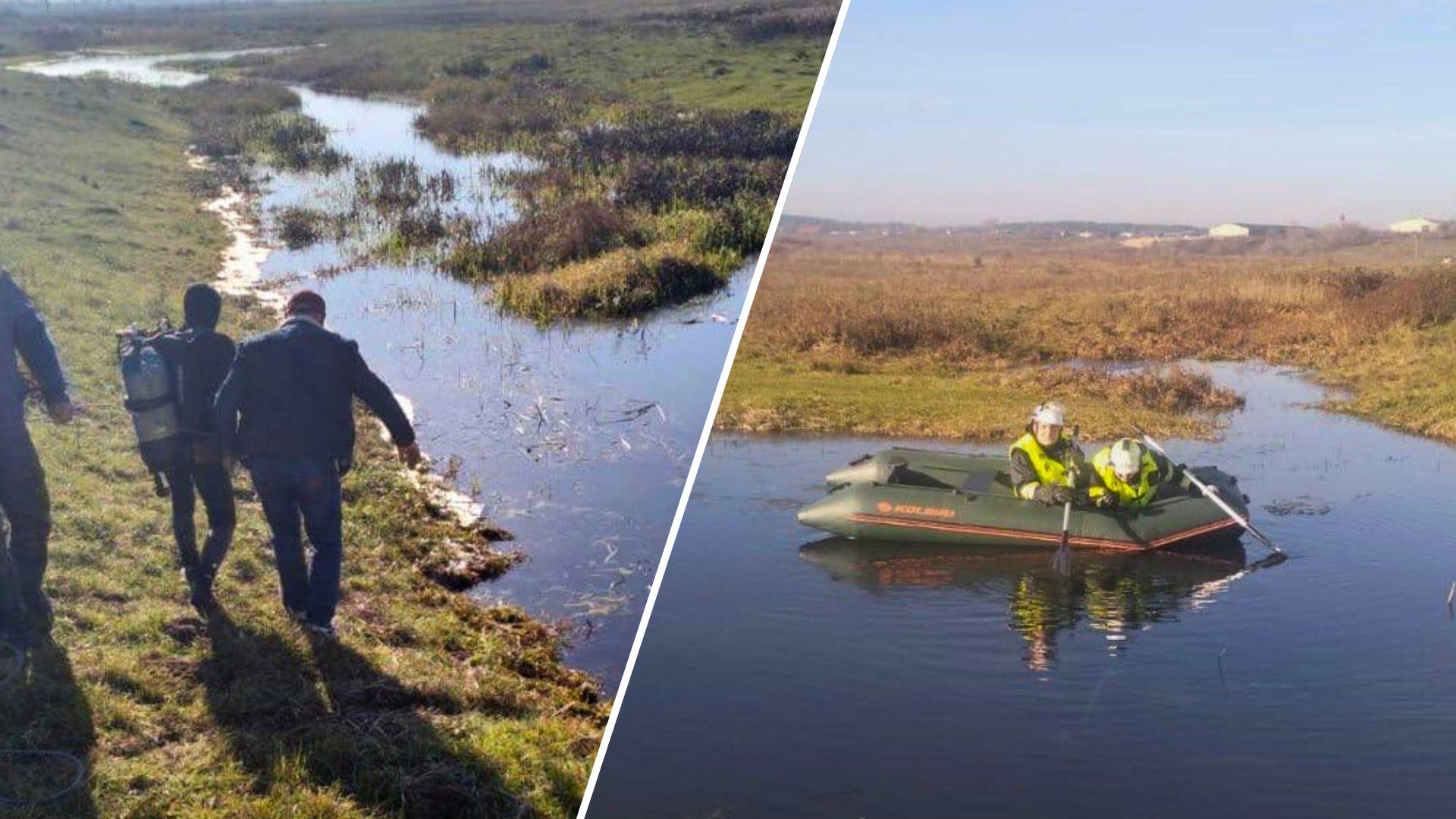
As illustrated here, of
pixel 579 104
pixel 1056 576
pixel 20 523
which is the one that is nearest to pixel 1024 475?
pixel 1056 576

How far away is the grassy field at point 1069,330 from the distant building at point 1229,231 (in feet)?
0.57

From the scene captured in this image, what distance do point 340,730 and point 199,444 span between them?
0.63 m

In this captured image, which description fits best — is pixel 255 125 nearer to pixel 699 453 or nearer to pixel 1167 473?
pixel 699 453

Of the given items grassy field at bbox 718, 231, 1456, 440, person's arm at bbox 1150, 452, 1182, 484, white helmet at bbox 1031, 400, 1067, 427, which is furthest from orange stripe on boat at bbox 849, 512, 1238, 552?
grassy field at bbox 718, 231, 1456, 440

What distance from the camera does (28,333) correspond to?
2.43 m

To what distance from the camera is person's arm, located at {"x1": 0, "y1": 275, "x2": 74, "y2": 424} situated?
2408 mm

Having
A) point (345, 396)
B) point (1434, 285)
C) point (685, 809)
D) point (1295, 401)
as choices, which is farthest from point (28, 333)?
point (1434, 285)

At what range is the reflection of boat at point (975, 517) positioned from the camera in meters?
9.55

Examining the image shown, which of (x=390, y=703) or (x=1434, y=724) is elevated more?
(x=390, y=703)

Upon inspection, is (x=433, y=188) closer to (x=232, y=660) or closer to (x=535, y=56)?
(x=535, y=56)

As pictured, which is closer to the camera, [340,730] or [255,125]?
[340,730]

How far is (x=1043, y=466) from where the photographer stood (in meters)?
9.52

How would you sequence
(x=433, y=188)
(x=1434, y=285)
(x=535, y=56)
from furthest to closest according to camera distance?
(x=1434, y=285) → (x=535, y=56) → (x=433, y=188)

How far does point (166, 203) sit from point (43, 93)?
1.47 feet
